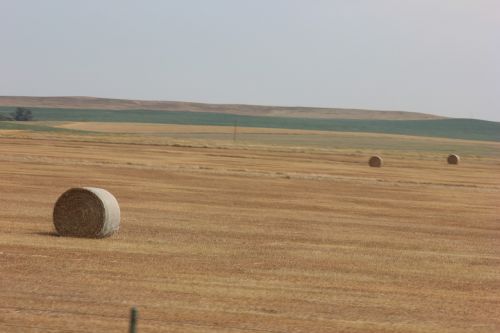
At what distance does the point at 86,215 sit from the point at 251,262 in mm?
4131

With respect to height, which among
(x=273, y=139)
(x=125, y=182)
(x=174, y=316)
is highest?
(x=273, y=139)

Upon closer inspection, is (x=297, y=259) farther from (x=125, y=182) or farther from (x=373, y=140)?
(x=373, y=140)

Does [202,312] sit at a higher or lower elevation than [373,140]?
lower

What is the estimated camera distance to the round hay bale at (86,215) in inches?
865

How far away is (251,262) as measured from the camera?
19.5 m

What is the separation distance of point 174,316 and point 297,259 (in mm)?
6508

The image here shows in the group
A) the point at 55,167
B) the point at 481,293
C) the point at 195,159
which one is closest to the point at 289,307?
the point at 481,293

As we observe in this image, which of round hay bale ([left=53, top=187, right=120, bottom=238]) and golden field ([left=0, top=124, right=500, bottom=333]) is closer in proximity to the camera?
golden field ([left=0, top=124, right=500, bottom=333])

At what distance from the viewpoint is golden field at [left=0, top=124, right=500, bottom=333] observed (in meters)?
14.1

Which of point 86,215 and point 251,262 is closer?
point 251,262

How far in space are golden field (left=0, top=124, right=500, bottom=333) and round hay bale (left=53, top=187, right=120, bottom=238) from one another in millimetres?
407

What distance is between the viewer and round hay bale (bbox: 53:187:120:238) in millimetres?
21969

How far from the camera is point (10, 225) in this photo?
77.2ft

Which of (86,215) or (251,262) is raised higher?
(86,215)
